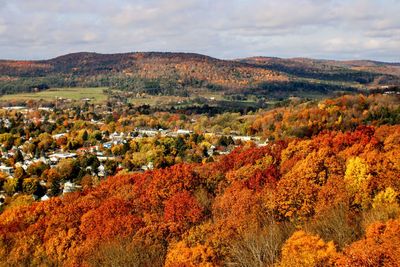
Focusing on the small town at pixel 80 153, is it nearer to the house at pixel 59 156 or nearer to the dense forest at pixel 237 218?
the house at pixel 59 156

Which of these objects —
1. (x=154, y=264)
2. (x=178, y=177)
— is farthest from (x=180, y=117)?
(x=154, y=264)

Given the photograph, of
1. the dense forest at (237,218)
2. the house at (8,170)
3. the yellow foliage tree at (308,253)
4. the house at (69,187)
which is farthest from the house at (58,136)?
the yellow foliage tree at (308,253)

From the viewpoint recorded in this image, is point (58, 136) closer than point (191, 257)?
No

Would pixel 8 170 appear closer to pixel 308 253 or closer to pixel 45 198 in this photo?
pixel 45 198

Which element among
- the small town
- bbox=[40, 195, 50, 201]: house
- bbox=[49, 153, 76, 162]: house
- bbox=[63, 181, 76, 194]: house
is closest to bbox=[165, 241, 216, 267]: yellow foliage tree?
bbox=[40, 195, 50, 201]: house

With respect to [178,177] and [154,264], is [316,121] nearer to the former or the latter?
[178,177]

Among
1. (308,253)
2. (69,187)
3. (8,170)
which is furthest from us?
(8,170)

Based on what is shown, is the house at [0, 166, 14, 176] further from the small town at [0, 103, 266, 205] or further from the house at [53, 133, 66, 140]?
the house at [53, 133, 66, 140]

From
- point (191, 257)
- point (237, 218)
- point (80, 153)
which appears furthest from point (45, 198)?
point (191, 257)
